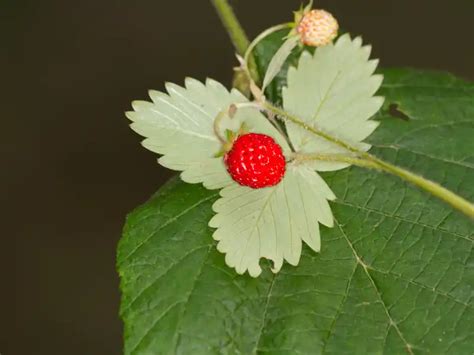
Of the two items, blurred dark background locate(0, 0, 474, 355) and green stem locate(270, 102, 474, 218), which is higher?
green stem locate(270, 102, 474, 218)

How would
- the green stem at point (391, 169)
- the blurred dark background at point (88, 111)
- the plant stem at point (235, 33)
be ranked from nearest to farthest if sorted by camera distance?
the green stem at point (391, 169) → the plant stem at point (235, 33) → the blurred dark background at point (88, 111)

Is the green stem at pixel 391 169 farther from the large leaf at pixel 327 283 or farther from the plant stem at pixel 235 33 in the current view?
the plant stem at pixel 235 33

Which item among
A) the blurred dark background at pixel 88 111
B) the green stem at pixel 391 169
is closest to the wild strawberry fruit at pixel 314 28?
the green stem at pixel 391 169

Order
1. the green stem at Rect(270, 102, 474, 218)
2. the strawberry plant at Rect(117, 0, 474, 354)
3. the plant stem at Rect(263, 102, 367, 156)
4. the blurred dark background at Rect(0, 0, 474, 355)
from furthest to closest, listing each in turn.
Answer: the blurred dark background at Rect(0, 0, 474, 355) → the strawberry plant at Rect(117, 0, 474, 354) → the plant stem at Rect(263, 102, 367, 156) → the green stem at Rect(270, 102, 474, 218)

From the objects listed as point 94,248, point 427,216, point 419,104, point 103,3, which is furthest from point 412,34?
point 427,216

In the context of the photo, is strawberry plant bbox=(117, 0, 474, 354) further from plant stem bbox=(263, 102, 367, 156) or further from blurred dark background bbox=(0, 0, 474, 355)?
blurred dark background bbox=(0, 0, 474, 355)

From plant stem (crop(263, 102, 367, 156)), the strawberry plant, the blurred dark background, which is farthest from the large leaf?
the blurred dark background

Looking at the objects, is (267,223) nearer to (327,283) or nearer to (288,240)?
(288,240)
